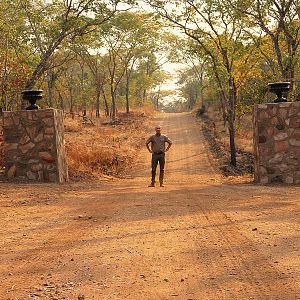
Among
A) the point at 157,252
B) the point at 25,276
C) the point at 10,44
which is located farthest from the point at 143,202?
the point at 10,44

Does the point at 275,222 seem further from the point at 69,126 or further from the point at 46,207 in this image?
the point at 69,126

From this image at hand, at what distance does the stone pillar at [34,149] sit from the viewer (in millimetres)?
11320

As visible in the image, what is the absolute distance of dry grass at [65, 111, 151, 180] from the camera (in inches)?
570

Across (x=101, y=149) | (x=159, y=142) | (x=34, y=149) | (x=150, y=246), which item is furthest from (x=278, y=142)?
(x=101, y=149)

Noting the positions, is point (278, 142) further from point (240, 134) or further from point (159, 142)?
point (240, 134)

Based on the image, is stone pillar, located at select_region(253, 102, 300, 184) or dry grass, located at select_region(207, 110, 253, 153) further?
dry grass, located at select_region(207, 110, 253, 153)

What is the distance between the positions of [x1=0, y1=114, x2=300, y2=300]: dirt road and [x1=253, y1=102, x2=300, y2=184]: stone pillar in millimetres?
2634

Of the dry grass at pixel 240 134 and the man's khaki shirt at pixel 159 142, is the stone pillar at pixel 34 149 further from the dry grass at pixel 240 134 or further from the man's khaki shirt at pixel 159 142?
the dry grass at pixel 240 134

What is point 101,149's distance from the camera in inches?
731

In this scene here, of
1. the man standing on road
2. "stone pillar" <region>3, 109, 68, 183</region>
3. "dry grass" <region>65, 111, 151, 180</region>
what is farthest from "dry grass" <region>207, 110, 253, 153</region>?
"stone pillar" <region>3, 109, 68, 183</region>

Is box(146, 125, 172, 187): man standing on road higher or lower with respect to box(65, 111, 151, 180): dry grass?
higher

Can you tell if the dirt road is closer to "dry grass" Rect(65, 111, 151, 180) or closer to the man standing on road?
the man standing on road

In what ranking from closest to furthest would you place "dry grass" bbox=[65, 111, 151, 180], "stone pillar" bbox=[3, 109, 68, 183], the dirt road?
the dirt road, "stone pillar" bbox=[3, 109, 68, 183], "dry grass" bbox=[65, 111, 151, 180]

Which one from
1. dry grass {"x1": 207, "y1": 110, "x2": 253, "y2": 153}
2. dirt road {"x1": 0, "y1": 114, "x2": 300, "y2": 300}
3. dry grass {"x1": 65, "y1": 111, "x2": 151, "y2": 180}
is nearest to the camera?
dirt road {"x1": 0, "y1": 114, "x2": 300, "y2": 300}
